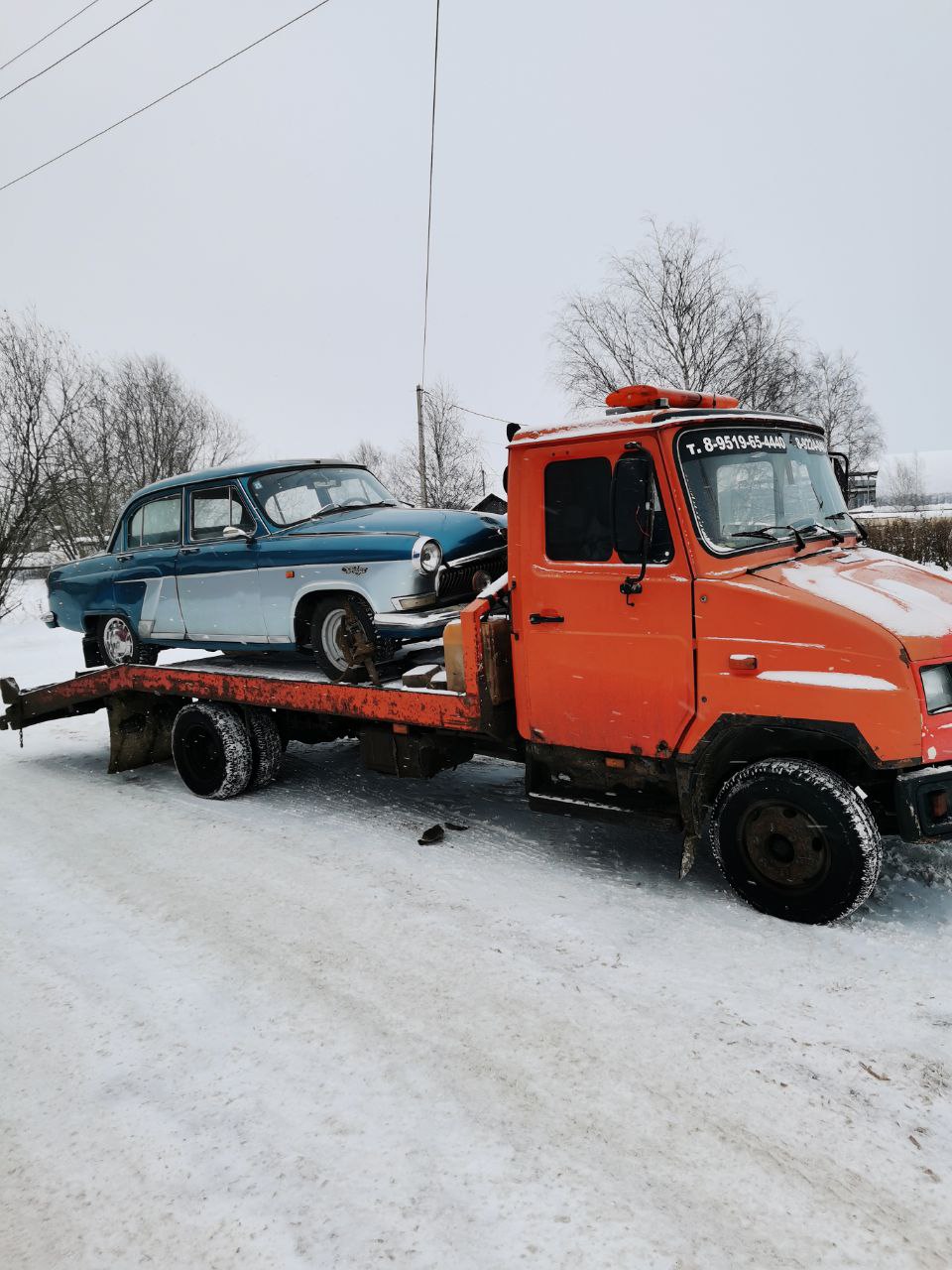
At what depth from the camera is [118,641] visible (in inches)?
306

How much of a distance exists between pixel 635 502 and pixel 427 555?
185 centimetres

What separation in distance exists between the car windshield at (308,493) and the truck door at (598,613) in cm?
250

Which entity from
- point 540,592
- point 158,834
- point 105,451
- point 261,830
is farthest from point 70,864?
point 105,451

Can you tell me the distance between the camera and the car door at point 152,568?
23.0 ft

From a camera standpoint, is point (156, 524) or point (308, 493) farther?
point (156, 524)

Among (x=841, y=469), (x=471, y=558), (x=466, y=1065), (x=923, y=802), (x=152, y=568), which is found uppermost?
(x=841, y=469)

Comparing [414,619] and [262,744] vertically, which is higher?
[414,619]

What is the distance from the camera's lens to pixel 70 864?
508 cm

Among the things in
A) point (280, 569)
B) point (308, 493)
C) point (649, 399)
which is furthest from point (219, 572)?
point (649, 399)

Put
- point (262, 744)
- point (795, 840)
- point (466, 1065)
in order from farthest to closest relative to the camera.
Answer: point (262, 744), point (795, 840), point (466, 1065)

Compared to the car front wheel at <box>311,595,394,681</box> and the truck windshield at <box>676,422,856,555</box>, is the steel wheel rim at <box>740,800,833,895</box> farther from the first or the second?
the car front wheel at <box>311,595,394,681</box>

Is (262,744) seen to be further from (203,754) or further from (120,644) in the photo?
(120,644)

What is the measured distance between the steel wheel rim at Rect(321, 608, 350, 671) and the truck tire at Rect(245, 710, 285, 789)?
30.0 inches

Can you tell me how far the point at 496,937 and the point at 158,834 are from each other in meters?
2.74
